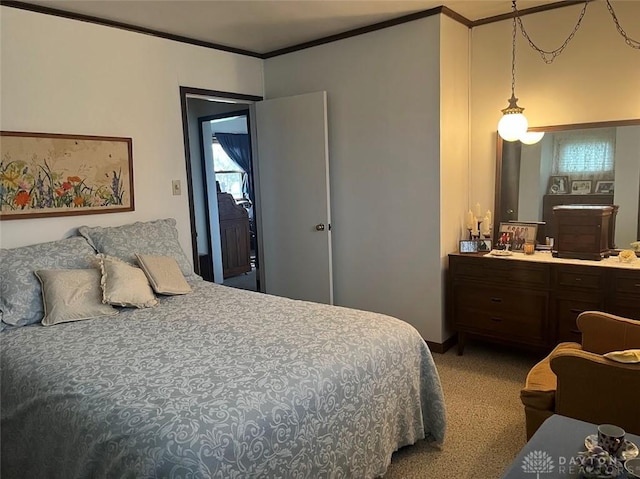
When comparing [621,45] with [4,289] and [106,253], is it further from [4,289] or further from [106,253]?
[4,289]

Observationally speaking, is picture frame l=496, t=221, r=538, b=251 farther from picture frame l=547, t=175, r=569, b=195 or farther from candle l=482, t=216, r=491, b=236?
picture frame l=547, t=175, r=569, b=195

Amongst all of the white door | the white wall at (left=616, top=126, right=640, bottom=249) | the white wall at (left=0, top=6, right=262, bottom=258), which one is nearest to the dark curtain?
the white door

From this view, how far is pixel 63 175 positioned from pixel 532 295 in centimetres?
321

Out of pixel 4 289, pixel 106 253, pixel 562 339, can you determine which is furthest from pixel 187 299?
pixel 562 339

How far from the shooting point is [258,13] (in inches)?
131

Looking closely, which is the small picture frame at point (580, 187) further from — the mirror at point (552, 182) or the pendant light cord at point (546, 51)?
the pendant light cord at point (546, 51)

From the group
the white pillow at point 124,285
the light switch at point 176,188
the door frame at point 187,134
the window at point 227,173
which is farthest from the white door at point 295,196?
the window at point 227,173

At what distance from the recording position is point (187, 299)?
2.95 m

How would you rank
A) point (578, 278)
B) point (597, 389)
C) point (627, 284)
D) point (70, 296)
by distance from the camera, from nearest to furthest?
point (597, 389), point (70, 296), point (627, 284), point (578, 278)

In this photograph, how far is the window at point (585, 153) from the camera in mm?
3322

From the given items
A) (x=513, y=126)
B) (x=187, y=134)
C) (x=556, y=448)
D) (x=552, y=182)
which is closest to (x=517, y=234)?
(x=552, y=182)

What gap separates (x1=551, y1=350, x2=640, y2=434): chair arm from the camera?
1.88 m

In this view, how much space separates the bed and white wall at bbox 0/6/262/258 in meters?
0.79

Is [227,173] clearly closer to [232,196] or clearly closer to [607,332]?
[232,196]
